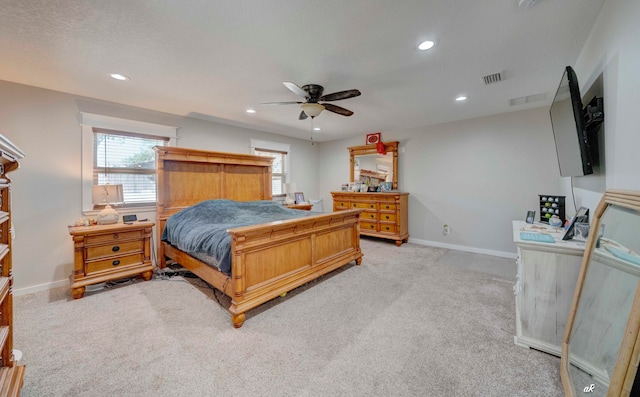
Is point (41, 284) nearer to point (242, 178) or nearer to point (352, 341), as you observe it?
point (242, 178)

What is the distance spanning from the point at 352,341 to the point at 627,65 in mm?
2393

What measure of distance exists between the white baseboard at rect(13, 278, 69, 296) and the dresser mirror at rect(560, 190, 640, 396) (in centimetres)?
476

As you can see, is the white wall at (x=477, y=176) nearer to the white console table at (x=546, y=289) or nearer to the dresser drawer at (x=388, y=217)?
the dresser drawer at (x=388, y=217)

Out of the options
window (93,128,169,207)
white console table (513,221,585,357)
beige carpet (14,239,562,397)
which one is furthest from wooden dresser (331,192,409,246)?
window (93,128,169,207)

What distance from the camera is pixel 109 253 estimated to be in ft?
9.27

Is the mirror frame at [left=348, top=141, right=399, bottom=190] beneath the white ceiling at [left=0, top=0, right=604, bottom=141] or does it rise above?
beneath

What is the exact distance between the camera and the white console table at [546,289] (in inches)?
66.1

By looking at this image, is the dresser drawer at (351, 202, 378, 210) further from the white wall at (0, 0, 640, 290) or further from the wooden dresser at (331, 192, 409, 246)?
the white wall at (0, 0, 640, 290)

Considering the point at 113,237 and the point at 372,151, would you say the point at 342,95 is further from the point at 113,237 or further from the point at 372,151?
the point at 113,237

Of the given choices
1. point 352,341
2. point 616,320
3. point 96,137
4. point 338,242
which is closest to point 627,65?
point 616,320

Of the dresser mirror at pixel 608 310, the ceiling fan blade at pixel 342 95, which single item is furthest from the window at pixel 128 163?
the dresser mirror at pixel 608 310

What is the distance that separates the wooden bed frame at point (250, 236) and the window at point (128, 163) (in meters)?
0.33

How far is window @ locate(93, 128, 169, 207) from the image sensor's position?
327 cm

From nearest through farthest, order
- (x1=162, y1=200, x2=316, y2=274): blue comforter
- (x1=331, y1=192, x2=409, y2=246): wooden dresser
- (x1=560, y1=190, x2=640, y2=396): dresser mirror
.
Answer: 1. (x1=560, y1=190, x2=640, y2=396): dresser mirror
2. (x1=162, y1=200, x2=316, y2=274): blue comforter
3. (x1=331, y1=192, x2=409, y2=246): wooden dresser
